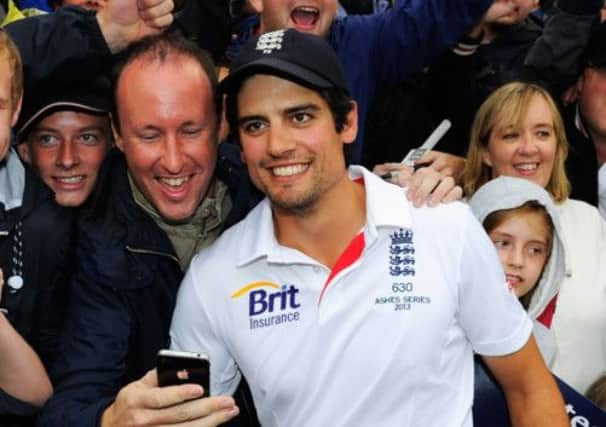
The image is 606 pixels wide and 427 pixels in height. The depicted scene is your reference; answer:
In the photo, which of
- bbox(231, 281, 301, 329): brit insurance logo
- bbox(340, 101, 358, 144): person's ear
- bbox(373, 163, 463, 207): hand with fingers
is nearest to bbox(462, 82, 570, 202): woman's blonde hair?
bbox(373, 163, 463, 207): hand with fingers

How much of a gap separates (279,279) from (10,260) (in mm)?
880

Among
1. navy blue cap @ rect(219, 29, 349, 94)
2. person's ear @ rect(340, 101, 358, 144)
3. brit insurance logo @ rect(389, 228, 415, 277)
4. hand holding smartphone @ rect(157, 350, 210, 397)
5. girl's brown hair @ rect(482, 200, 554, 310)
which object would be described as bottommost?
hand holding smartphone @ rect(157, 350, 210, 397)

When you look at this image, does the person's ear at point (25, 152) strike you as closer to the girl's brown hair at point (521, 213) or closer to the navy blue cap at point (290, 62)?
the navy blue cap at point (290, 62)

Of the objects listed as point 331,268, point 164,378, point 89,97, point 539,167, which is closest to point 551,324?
point 539,167

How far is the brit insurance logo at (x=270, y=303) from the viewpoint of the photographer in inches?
102

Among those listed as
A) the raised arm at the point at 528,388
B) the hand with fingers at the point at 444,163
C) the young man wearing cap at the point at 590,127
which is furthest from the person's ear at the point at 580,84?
the raised arm at the point at 528,388

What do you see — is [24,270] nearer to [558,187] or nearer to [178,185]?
[178,185]

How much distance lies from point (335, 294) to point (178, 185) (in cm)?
73

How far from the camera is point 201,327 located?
2697 mm

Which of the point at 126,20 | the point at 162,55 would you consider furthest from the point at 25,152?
the point at 162,55

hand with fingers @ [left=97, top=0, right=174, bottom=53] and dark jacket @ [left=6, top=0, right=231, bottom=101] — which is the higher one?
hand with fingers @ [left=97, top=0, right=174, bottom=53]

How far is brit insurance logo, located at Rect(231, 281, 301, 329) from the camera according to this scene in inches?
102

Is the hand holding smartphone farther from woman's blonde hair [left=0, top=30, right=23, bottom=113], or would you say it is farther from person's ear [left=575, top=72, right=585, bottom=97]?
person's ear [left=575, top=72, right=585, bottom=97]

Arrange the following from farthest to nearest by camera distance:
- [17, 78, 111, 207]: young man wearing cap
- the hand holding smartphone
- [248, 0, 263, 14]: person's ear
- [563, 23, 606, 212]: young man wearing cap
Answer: [563, 23, 606, 212]: young man wearing cap → [248, 0, 263, 14]: person's ear → [17, 78, 111, 207]: young man wearing cap → the hand holding smartphone
